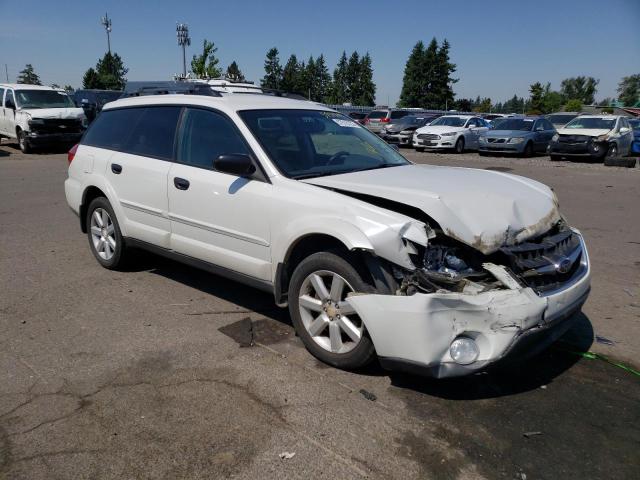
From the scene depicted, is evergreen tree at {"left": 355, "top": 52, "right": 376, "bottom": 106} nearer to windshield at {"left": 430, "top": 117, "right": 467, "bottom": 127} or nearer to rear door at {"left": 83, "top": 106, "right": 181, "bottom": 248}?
windshield at {"left": 430, "top": 117, "right": 467, "bottom": 127}

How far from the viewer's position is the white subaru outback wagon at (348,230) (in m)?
3.10

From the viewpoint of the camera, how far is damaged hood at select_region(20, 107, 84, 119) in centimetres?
1820

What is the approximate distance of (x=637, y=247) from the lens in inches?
280

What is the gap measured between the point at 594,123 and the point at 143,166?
18.5 metres

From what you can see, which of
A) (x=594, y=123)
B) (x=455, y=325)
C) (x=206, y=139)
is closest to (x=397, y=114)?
(x=594, y=123)

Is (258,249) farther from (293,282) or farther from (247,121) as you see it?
(247,121)

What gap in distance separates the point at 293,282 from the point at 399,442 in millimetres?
1324

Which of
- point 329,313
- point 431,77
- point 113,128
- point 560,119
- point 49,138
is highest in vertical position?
point 431,77

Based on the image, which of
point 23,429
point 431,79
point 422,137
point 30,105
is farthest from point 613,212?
point 431,79

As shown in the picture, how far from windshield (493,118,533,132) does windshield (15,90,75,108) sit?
52.9 ft

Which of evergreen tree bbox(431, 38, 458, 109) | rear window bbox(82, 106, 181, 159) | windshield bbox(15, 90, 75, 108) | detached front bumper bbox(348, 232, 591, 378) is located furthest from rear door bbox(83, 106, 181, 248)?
evergreen tree bbox(431, 38, 458, 109)

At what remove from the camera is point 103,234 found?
226 inches

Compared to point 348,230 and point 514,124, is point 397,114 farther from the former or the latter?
point 348,230

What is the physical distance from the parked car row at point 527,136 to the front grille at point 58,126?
13016mm
